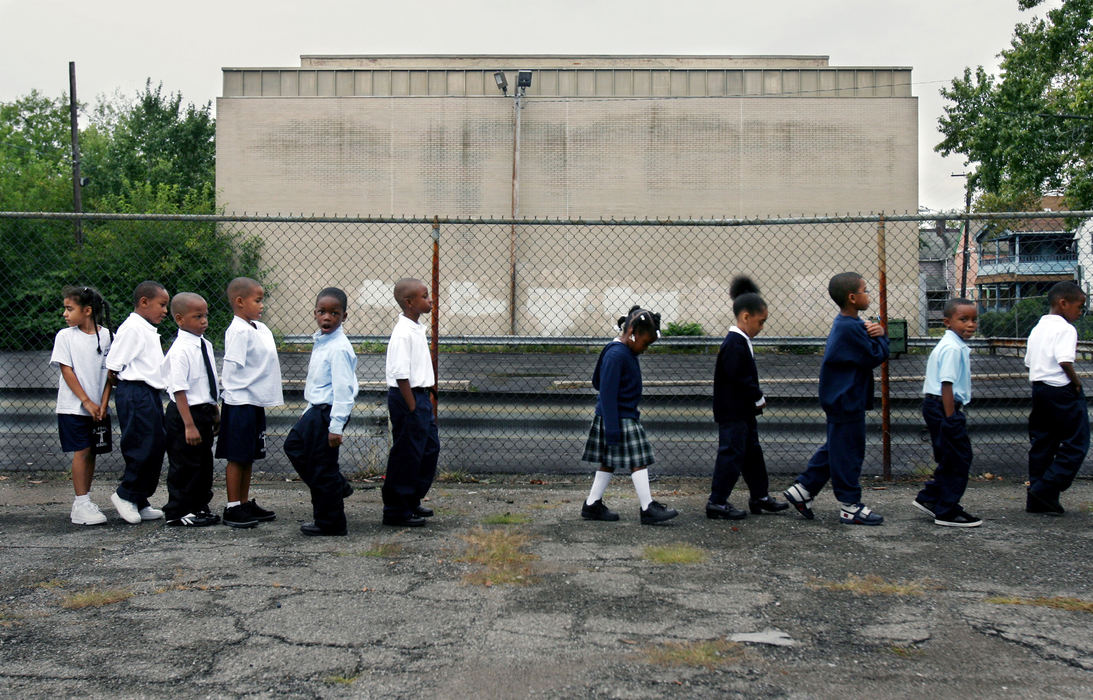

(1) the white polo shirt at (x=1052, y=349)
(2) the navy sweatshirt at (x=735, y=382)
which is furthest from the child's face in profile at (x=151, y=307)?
(1) the white polo shirt at (x=1052, y=349)

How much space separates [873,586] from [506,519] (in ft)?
7.59

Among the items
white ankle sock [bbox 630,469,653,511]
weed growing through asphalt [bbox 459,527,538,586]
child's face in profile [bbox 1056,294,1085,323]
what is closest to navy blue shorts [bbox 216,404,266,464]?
weed growing through asphalt [bbox 459,527,538,586]

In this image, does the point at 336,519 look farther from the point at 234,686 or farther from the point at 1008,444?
the point at 1008,444

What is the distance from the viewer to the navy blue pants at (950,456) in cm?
531

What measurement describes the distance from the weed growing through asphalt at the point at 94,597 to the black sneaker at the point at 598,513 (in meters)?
2.71

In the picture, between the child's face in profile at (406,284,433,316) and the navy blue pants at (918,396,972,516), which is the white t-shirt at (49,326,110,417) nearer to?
the child's face in profile at (406,284,433,316)

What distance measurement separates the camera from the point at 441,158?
28.0 m

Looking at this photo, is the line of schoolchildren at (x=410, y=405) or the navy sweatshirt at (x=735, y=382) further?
the navy sweatshirt at (x=735, y=382)

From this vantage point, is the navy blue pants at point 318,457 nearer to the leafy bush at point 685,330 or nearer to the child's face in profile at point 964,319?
the child's face in profile at point 964,319

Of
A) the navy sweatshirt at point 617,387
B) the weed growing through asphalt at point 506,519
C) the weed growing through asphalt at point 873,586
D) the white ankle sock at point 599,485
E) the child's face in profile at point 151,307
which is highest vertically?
the child's face in profile at point 151,307

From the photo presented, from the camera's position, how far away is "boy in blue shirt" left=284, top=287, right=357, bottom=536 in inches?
198

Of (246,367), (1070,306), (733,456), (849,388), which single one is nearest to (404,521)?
(246,367)

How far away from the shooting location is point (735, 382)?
545 centimetres

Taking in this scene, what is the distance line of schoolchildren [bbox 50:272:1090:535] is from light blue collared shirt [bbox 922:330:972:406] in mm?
10
